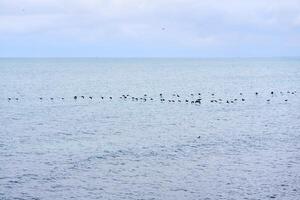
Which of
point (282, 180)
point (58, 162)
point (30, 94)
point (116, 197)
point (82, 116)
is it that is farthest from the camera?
point (30, 94)

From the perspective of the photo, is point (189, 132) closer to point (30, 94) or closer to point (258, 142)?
point (258, 142)

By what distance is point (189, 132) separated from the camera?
63.5 meters

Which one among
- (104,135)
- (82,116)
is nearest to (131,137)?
(104,135)

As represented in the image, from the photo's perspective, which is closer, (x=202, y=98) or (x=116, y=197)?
(x=116, y=197)

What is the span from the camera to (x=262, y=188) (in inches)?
1572

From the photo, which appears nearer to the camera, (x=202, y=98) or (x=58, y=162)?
(x=58, y=162)

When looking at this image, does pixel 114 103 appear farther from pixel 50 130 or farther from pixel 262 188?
pixel 262 188

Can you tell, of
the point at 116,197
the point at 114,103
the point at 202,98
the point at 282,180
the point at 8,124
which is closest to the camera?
the point at 116,197

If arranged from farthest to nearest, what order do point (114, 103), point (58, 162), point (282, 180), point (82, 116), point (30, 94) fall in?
point (30, 94) < point (114, 103) < point (82, 116) < point (58, 162) < point (282, 180)

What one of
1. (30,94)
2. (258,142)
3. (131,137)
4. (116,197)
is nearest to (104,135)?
(131,137)

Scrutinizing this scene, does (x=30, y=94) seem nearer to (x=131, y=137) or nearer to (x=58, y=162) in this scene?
(x=131, y=137)

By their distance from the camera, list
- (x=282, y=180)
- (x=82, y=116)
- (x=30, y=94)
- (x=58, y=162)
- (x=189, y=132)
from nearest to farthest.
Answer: (x=282, y=180) < (x=58, y=162) < (x=189, y=132) < (x=82, y=116) < (x=30, y=94)

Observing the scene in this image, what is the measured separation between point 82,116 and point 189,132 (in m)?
20.7

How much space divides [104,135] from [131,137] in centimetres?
340
